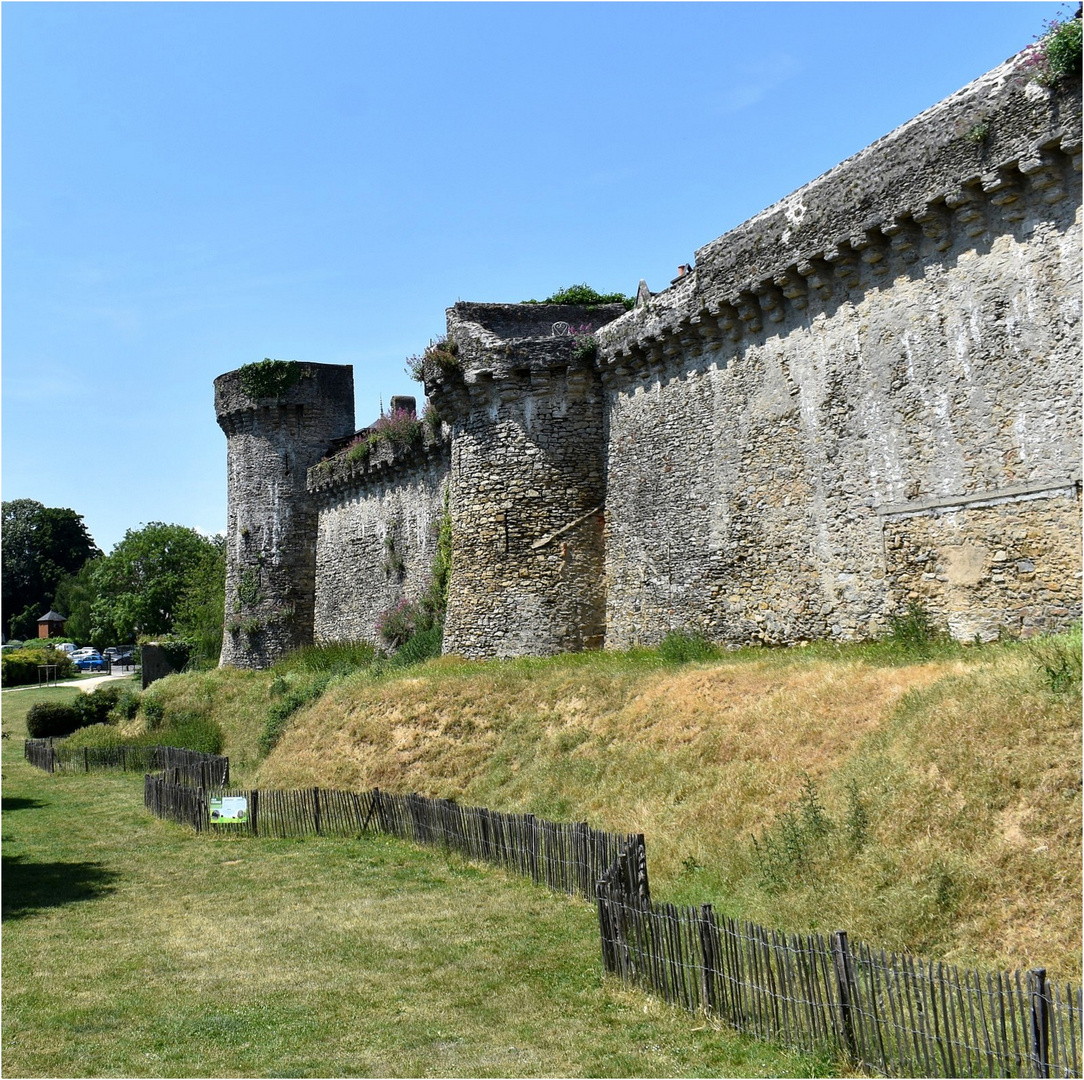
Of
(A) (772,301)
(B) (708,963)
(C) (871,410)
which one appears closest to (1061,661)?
(B) (708,963)

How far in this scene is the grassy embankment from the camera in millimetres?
7980

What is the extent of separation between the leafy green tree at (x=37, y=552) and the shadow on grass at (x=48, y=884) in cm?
8245

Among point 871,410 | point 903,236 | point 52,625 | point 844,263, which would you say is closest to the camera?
point 903,236

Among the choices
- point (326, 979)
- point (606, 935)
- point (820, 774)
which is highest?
point (820, 774)

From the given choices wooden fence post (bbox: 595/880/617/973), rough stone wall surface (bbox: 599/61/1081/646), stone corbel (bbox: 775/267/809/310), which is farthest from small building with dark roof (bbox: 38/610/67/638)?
wooden fence post (bbox: 595/880/617/973)

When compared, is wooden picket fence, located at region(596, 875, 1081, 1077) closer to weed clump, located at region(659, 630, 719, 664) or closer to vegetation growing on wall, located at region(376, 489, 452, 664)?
weed clump, located at region(659, 630, 719, 664)

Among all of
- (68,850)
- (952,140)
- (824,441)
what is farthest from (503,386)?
(68,850)

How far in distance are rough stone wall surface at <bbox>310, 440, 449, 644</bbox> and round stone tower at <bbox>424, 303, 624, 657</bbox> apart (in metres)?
5.22

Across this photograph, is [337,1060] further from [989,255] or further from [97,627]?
[97,627]

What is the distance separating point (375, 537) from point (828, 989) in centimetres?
2484

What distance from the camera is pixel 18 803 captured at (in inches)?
969

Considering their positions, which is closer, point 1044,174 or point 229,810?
point 1044,174

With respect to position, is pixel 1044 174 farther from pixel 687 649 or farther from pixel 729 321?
pixel 687 649

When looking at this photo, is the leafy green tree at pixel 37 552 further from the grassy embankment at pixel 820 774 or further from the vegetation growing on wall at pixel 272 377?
the grassy embankment at pixel 820 774
